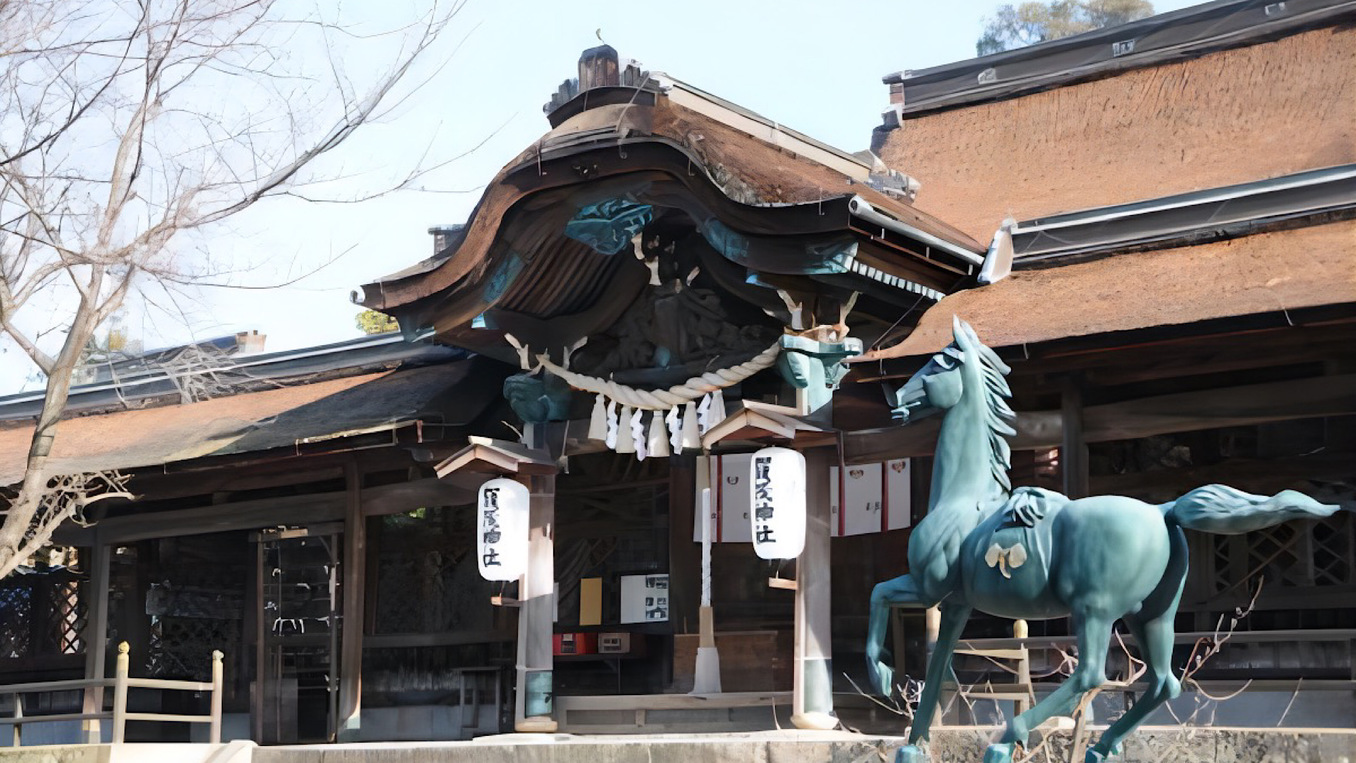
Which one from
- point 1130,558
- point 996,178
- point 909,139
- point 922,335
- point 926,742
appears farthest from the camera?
point 909,139

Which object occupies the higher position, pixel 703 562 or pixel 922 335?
pixel 922 335

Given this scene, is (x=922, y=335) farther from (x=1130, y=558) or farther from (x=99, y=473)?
(x=99, y=473)

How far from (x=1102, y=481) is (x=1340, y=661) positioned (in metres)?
2.75

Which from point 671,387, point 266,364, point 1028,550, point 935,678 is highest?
point 266,364

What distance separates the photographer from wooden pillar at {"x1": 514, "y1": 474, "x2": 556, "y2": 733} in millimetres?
14070

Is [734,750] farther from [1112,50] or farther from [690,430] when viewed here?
[1112,50]

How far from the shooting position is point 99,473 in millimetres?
15680

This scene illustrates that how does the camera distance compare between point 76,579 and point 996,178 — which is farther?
point 76,579

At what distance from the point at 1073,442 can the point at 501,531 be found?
476 centimetres


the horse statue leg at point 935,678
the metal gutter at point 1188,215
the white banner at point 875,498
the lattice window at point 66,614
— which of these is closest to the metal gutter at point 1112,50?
the metal gutter at point 1188,215

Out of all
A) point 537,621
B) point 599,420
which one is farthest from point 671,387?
point 537,621

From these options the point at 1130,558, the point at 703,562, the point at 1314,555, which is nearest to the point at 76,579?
the point at 703,562

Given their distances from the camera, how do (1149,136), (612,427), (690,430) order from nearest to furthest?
(690,430), (612,427), (1149,136)

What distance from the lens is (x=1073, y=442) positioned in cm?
1266
